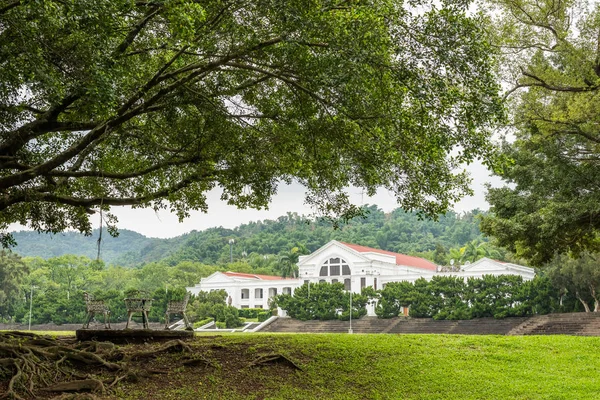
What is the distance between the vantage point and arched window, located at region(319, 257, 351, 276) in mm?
48312

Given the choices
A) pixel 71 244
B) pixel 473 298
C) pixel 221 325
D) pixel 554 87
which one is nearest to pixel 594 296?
pixel 473 298

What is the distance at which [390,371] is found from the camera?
970cm

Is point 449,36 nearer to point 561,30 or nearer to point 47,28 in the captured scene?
point 47,28

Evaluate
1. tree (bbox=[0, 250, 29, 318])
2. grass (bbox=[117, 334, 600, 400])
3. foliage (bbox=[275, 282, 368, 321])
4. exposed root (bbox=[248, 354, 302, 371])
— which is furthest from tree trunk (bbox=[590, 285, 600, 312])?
tree (bbox=[0, 250, 29, 318])

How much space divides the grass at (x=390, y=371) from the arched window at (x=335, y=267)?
119ft

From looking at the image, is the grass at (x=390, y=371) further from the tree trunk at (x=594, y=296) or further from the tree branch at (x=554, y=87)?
the tree trunk at (x=594, y=296)

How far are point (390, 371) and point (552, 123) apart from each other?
949 centimetres

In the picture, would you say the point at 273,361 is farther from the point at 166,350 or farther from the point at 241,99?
the point at 241,99

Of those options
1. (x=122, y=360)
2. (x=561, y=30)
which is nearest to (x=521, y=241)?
(x=561, y=30)

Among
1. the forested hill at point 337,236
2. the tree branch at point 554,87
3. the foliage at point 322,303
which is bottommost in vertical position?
the foliage at point 322,303

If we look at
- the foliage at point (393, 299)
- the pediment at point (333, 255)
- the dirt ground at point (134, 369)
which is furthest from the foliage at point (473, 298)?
the dirt ground at point (134, 369)

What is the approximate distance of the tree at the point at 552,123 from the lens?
591 inches

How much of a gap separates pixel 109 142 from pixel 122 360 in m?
4.27

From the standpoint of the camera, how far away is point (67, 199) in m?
10.5
